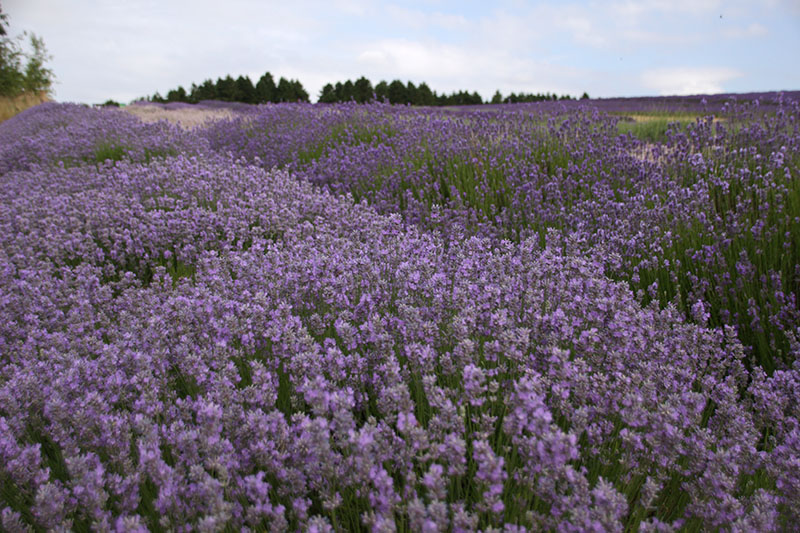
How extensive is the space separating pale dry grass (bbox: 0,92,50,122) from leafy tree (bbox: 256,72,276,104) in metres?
9.28

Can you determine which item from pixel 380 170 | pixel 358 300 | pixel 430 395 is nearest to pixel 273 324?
pixel 358 300

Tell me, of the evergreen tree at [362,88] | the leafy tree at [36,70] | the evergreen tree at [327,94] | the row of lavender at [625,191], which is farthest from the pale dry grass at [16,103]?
the row of lavender at [625,191]

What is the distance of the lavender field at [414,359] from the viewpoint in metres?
1.40

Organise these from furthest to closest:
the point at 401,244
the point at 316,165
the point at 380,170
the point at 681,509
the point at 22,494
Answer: the point at 316,165
the point at 380,170
the point at 401,244
the point at 681,509
the point at 22,494

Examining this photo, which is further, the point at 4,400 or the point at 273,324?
the point at 273,324

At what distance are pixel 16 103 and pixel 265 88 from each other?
10108 millimetres

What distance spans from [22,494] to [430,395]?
1298 mm

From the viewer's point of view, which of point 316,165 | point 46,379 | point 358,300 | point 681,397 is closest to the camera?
point 681,397

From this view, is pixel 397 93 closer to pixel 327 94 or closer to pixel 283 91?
pixel 327 94

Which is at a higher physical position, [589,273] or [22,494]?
[589,273]

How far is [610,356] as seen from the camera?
6.22ft

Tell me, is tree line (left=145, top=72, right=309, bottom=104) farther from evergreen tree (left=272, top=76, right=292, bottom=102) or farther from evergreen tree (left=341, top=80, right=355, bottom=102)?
evergreen tree (left=341, top=80, right=355, bottom=102)

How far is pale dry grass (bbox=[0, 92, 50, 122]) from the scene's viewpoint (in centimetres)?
2133

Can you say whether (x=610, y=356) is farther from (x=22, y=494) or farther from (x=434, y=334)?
(x=22, y=494)
